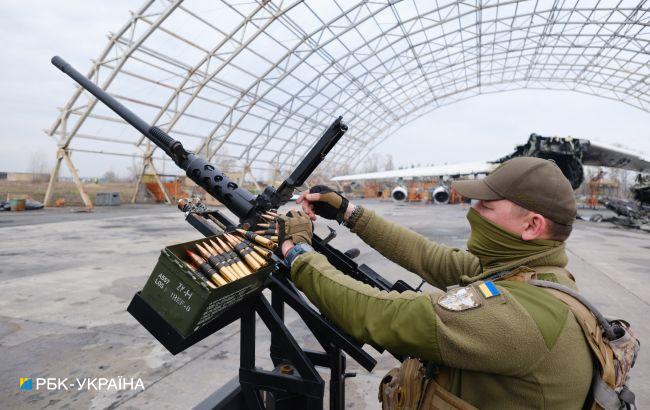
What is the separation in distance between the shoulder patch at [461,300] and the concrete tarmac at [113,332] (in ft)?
6.32

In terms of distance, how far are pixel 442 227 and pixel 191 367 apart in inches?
464

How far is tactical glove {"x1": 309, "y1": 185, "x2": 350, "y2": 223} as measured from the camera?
2121 millimetres

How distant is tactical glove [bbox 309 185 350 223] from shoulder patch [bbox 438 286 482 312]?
41.1 inches

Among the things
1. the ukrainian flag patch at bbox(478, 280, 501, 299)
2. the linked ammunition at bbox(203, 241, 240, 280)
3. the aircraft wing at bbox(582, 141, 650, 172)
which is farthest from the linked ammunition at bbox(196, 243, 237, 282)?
the aircraft wing at bbox(582, 141, 650, 172)

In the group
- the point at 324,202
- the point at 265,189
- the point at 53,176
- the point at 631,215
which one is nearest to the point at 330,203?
the point at 324,202

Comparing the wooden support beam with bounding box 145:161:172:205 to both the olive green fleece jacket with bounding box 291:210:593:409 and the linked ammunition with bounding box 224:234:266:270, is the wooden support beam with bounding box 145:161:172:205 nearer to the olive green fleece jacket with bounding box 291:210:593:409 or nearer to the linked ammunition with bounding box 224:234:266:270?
the linked ammunition with bounding box 224:234:266:270

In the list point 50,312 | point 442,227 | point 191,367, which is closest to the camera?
point 191,367

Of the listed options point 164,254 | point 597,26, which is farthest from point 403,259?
point 597,26

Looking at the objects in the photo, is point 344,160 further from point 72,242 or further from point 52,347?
point 52,347

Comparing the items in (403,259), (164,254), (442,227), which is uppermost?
(164,254)

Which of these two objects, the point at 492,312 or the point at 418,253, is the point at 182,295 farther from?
the point at 418,253

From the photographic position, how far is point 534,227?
4.36ft

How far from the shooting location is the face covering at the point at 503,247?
1329 millimetres

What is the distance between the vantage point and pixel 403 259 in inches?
84.0
